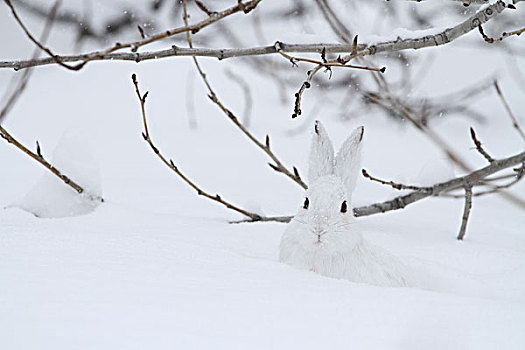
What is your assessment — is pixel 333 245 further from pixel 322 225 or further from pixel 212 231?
pixel 212 231

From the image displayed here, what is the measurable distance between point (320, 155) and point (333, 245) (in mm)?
482

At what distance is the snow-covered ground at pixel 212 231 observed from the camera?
1423mm

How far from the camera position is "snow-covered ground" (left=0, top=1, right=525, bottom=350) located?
1423 mm

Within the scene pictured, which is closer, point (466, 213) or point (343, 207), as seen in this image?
point (343, 207)

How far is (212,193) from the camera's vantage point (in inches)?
151

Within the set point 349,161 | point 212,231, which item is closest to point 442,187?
point 349,161

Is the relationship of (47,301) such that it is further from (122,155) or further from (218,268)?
(122,155)

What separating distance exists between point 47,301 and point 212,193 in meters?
2.40

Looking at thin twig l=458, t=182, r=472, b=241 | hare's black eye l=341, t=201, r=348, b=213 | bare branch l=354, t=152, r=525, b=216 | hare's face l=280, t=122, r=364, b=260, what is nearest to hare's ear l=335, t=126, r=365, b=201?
hare's face l=280, t=122, r=364, b=260

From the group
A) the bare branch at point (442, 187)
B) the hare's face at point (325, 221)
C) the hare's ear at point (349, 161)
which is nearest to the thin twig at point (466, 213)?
the bare branch at point (442, 187)

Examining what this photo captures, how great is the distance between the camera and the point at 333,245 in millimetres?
2352

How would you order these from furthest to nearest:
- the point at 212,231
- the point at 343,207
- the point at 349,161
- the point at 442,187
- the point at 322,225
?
1. the point at 442,187
2. the point at 212,231
3. the point at 349,161
4. the point at 343,207
5. the point at 322,225

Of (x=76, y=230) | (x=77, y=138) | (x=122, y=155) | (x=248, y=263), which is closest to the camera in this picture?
(x=248, y=263)

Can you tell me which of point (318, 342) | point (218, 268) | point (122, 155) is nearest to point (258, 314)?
point (318, 342)
